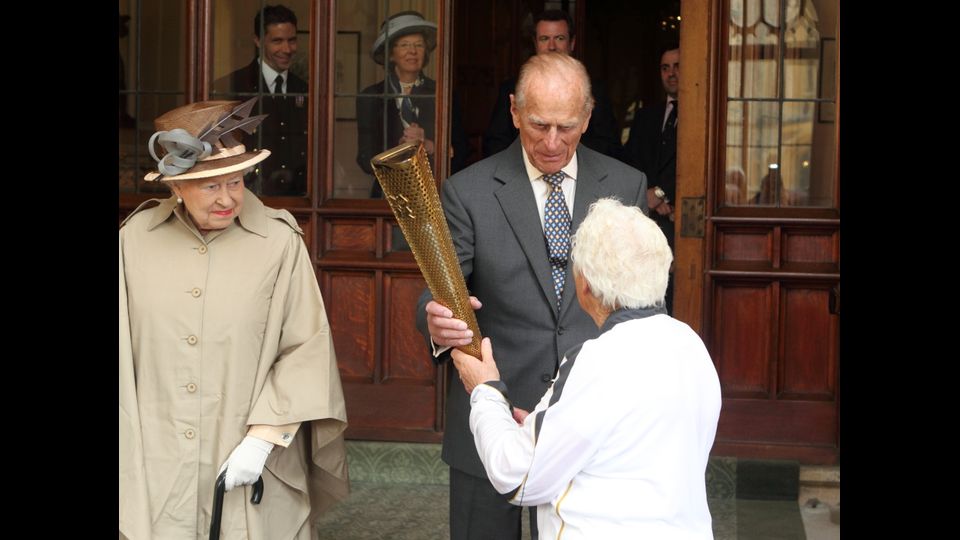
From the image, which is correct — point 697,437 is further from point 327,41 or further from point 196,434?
point 327,41

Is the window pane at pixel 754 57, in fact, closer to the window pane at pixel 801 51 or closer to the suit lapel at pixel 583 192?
the window pane at pixel 801 51

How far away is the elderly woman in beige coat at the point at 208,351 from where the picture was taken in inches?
137

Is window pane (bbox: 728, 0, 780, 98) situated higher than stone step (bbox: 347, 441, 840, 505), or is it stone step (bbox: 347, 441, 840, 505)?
window pane (bbox: 728, 0, 780, 98)

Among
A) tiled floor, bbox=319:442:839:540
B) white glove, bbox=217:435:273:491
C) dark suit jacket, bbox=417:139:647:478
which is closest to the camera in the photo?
white glove, bbox=217:435:273:491

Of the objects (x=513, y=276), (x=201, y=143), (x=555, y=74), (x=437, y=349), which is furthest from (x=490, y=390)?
(x=201, y=143)

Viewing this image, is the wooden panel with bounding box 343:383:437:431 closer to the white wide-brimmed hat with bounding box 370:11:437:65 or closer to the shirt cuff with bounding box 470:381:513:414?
the white wide-brimmed hat with bounding box 370:11:437:65

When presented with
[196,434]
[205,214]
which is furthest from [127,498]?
[205,214]

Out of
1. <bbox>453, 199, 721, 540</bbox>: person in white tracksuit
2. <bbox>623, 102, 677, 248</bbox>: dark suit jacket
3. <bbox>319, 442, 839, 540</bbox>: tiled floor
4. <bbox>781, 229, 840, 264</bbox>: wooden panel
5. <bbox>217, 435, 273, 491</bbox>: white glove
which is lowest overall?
<bbox>319, 442, 839, 540</bbox>: tiled floor

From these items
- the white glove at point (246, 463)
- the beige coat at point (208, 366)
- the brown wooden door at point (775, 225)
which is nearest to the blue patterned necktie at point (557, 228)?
the beige coat at point (208, 366)

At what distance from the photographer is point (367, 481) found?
5.78m

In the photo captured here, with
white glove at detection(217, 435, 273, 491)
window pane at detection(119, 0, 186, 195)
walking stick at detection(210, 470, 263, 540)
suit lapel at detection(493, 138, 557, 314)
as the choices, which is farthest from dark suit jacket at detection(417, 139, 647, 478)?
window pane at detection(119, 0, 186, 195)

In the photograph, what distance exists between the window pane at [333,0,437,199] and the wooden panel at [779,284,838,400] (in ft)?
5.75

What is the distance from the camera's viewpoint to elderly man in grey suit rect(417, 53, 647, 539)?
3.56 metres
